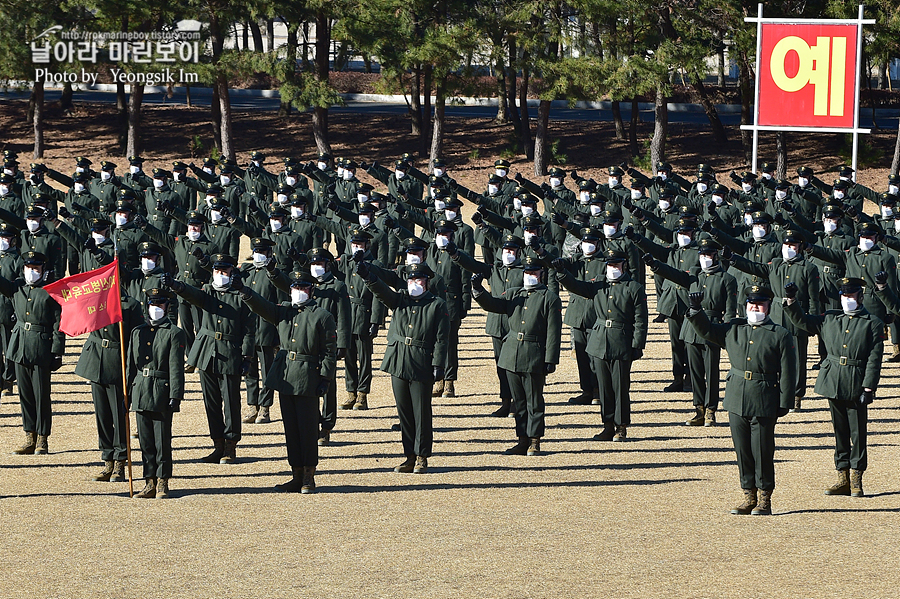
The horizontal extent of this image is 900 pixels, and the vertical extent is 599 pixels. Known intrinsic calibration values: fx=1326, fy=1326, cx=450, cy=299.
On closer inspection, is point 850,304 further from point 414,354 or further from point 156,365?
point 156,365

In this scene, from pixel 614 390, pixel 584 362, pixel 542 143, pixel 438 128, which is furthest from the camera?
pixel 438 128

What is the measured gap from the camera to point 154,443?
11.8m

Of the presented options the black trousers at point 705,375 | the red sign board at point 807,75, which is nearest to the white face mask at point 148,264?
the black trousers at point 705,375

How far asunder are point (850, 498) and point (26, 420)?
7.96 meters

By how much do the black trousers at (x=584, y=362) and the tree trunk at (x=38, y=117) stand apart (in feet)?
91.6

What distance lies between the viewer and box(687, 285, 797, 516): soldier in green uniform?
11.2 metres

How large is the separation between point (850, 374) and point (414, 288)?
4084 mm

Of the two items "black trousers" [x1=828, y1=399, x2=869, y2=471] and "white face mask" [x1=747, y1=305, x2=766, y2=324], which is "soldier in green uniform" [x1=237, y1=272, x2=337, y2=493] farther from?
"black trousers" [x1=828, y1=399, x2=869, y2=471]

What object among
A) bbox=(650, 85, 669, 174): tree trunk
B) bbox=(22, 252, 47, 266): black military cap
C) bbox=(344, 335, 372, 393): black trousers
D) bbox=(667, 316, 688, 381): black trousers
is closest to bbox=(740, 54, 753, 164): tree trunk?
bbox=(650, 85, 669, 174): tree trunk

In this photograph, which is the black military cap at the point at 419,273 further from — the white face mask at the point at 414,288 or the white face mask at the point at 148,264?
the white face mask at the point at 148,264

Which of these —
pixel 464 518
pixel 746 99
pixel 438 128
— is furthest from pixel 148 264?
pixel 746 99

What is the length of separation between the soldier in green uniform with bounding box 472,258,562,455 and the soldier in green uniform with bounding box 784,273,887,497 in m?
2.53

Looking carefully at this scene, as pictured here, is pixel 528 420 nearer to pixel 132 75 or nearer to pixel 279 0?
pixel 279 0

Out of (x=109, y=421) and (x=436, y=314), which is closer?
(x=109, y=421)
